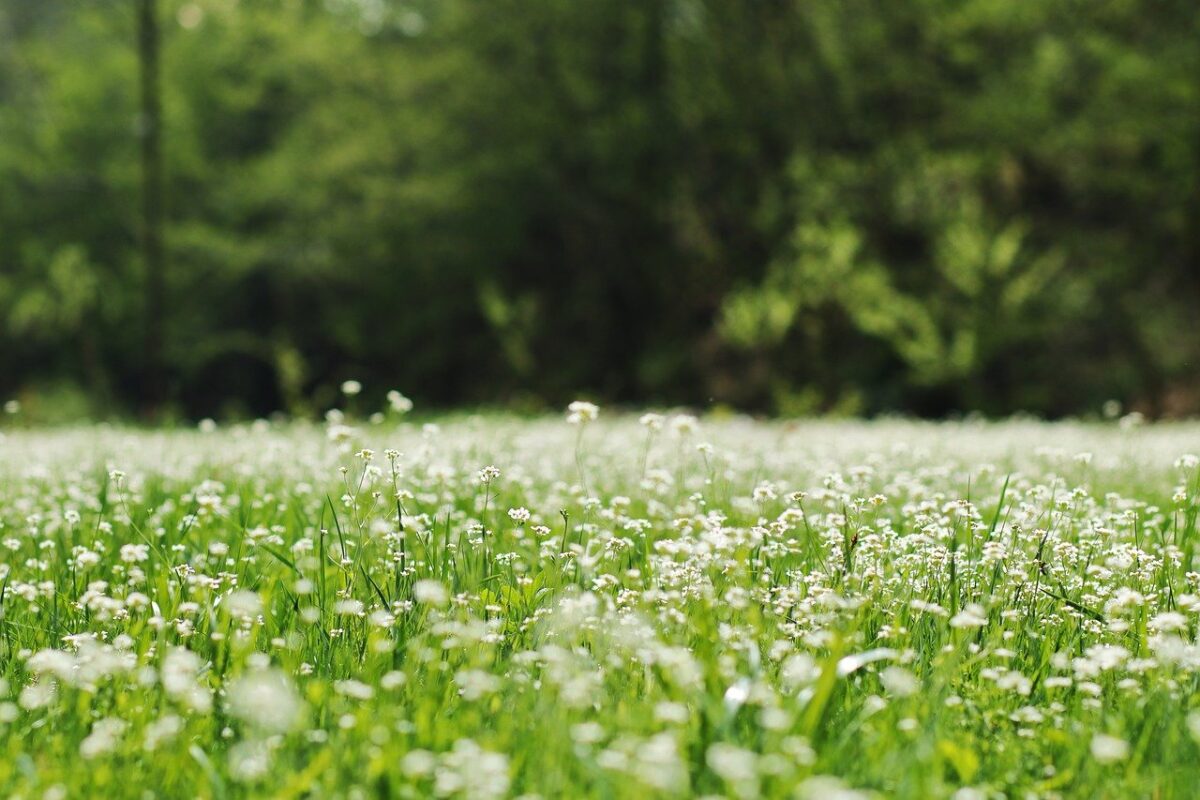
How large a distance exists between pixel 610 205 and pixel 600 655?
21061 millimetres

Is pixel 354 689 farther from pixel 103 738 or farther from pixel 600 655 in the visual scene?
pixel 600 655

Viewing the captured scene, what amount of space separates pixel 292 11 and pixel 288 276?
892cm

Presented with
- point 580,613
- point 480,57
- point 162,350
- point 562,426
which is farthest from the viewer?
point 162,350

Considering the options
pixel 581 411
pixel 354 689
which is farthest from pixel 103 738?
pixel 581 411

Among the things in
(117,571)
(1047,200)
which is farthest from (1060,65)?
(117,571)

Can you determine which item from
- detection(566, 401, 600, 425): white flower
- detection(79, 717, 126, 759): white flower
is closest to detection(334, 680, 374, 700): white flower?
detection(79, 717, 126, 759): white flower

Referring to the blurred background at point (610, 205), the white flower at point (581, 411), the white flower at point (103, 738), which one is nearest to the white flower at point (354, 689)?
the white flower at point (103, 738)

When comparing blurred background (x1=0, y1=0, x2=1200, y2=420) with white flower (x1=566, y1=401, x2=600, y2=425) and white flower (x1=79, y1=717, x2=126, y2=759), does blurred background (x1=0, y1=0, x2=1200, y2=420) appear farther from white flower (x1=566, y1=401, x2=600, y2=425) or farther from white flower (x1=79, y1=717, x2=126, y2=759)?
white flower (x1=79, y1=717, x2=126, y2=759)

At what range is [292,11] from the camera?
3206 cm

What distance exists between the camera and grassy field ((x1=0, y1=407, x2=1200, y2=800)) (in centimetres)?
260

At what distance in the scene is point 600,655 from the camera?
330 centimetres

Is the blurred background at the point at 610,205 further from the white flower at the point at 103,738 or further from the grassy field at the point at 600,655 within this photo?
the white flower at the point at 103,738

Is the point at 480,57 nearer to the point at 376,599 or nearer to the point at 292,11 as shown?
the point at 292,11

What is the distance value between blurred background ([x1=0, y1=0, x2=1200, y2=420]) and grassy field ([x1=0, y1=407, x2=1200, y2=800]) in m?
7.29
